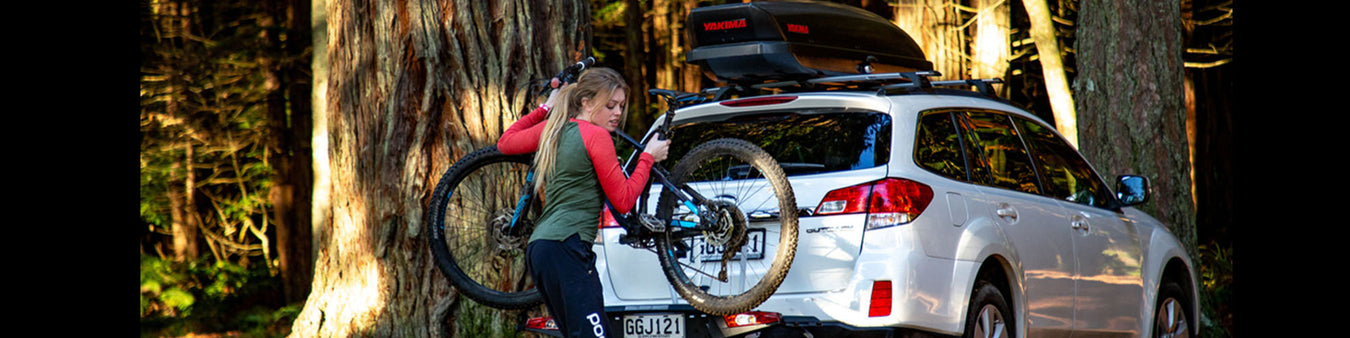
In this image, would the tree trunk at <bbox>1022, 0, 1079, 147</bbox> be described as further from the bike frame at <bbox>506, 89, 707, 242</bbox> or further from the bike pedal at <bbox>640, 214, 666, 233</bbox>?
the bike pedal at <bbox>640, 214, 666, 233</bbox>

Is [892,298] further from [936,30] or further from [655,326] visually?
[936,30]

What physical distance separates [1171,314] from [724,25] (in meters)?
3.90

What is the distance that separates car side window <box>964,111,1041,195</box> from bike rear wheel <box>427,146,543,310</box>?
7.64ft

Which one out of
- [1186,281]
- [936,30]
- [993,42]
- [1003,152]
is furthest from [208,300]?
[1003,152]

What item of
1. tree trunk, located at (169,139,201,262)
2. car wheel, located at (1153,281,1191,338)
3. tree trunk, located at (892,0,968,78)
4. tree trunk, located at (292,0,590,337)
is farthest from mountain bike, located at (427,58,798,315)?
tree trunk, located at (169,139,201,262)

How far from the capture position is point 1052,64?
46.3 feet

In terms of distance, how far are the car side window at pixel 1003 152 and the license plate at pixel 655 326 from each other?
1766mm

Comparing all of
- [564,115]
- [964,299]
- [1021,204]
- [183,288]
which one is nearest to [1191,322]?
[1021,204]

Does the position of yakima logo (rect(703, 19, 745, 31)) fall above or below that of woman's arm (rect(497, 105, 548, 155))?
above

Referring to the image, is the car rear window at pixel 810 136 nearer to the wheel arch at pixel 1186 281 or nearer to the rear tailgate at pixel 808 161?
the rear tailgate at pixel 808 161

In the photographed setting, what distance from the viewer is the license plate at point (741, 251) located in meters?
5.72

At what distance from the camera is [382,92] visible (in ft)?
24.4

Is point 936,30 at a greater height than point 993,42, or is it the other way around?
point 936,30

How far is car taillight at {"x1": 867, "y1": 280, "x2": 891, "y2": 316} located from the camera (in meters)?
5.47
